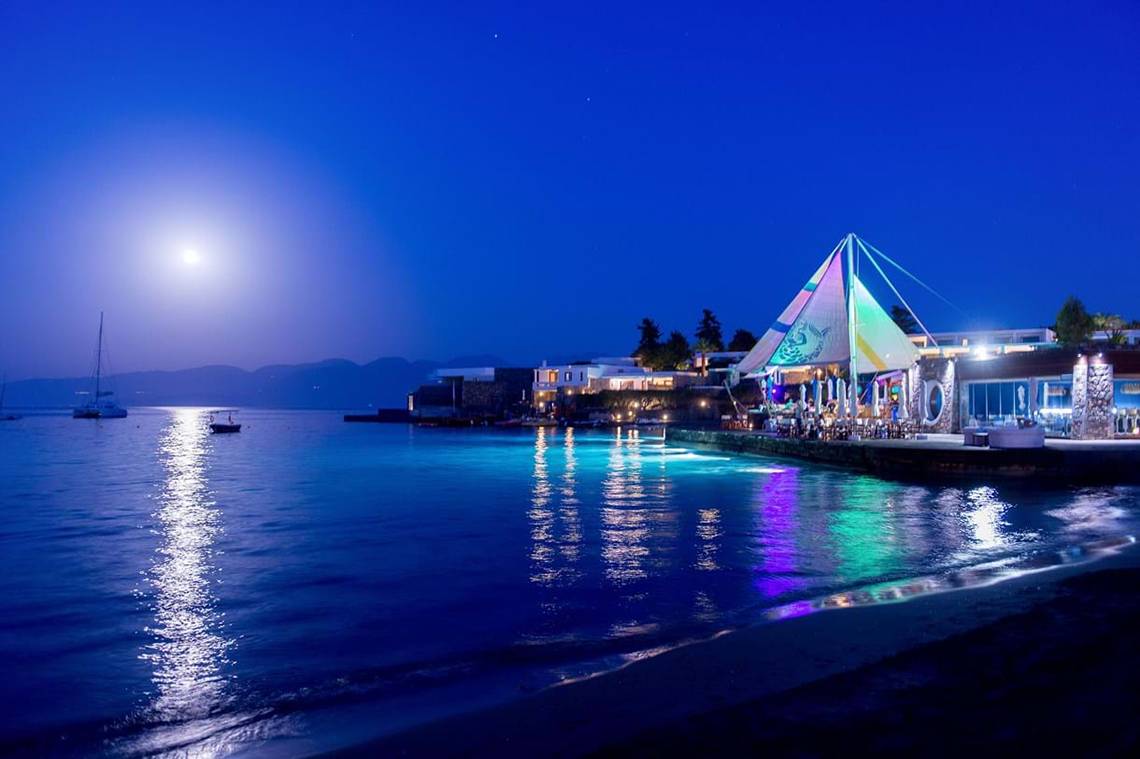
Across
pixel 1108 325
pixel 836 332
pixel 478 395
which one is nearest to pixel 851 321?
pixel 836 332

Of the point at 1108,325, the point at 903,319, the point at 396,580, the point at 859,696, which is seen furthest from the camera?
the point at 903,319

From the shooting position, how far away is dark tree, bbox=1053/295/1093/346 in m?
66.2

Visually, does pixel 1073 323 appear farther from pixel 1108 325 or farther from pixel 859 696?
pixel 859 696

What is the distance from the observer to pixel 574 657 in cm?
845

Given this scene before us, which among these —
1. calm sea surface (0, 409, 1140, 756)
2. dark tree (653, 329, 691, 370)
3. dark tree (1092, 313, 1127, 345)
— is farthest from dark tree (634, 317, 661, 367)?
calm sea surface (0, 409, 1140, 756)

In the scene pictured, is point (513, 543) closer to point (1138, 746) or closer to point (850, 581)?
point (850, 581)

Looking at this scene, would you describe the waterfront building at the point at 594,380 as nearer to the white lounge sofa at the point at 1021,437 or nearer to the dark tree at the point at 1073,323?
the dark tree at the point at 1073,323

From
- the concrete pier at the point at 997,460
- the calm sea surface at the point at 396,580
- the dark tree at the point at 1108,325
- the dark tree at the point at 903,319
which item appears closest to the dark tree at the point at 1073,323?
the dark tree at the point at 1108,325

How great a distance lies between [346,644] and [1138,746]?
711 cm

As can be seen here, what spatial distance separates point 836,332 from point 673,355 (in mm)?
69366

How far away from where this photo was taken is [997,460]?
2422 centimetres

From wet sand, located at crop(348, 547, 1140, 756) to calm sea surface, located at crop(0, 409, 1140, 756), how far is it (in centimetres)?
80

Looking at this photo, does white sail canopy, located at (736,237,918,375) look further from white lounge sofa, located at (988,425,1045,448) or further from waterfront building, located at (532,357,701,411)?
waterfront building, located at (532,357,701,411)

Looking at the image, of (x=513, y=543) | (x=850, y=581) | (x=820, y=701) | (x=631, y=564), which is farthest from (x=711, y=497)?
(x=820, y=701)
